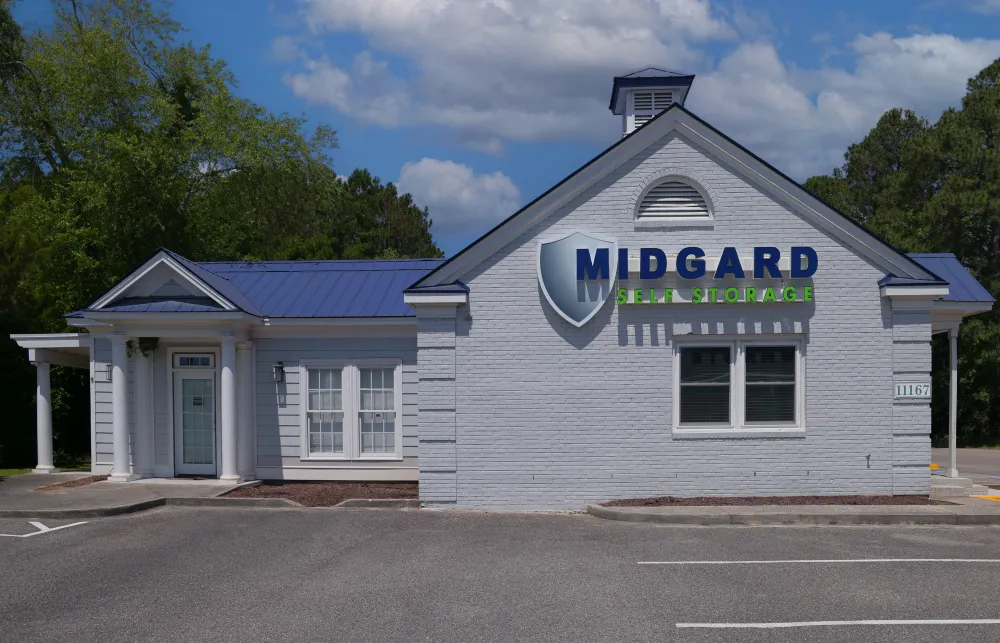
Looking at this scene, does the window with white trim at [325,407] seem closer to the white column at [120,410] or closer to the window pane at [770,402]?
the white column at [120,410]

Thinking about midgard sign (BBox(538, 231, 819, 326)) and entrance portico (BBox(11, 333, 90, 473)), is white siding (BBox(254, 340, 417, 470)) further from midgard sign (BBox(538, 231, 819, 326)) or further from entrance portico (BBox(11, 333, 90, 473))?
entrance portico (BBox(11, 333, 90, 473))

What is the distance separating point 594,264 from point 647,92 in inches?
181

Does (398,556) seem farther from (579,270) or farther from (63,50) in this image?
(63,50)

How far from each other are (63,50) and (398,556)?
2781 centimetres

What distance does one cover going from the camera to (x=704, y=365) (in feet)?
50.3

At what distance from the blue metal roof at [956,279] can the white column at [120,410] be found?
1399 cm

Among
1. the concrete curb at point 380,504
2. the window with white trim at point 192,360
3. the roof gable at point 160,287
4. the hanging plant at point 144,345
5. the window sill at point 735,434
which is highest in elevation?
the roof gable at point 160,287

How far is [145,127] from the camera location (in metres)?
33.5

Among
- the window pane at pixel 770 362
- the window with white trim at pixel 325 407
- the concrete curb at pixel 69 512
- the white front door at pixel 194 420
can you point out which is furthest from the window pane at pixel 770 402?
the white front door at pixel 194 420

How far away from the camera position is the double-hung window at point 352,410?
58.7 ft

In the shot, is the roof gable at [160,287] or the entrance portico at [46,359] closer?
the roof gable at [160,287]

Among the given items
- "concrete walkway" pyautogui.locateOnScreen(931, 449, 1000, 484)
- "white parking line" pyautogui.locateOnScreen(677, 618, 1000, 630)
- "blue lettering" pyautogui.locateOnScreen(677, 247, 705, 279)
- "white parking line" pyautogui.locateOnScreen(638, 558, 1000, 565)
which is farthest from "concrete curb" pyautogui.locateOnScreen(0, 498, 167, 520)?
"concrete walkway" pyautogui.locateOnScreen(931, 449, 1000, 484)

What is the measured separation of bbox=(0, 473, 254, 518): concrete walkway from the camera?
14.5 metres

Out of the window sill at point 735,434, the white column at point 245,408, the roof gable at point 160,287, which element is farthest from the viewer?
the white column at point 245,408
